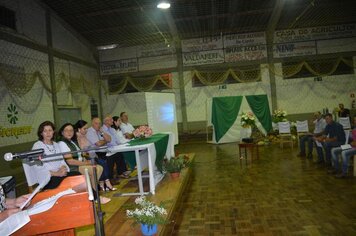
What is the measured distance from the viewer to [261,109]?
1052cm

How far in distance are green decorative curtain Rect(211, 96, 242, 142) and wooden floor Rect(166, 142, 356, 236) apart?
398cm

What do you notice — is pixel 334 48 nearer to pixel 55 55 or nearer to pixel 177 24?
pixel 177 24

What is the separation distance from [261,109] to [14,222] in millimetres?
9760

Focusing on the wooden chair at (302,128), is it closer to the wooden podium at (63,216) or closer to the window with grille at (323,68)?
the window with grille at (323,68)

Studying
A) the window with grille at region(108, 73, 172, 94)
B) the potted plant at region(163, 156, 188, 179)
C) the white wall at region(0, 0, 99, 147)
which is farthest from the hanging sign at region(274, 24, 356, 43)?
the potted plant at region(163, 156, 188, 179)

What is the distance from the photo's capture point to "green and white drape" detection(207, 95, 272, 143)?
10.4 m

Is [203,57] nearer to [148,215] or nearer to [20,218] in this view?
[148,215]

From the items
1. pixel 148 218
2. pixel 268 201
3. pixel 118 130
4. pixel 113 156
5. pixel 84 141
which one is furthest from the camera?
pixel 118 130

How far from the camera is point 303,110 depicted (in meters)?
11.5

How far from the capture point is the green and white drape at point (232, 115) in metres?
10.4

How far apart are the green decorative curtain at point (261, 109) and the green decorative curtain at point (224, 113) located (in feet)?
1.51

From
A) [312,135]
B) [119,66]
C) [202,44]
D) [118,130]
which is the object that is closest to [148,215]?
[118,130]

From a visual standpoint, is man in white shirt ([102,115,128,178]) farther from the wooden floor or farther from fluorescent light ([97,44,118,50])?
fluorescent light ([97,44,118,50])

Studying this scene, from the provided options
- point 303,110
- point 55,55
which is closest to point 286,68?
point 303,110
